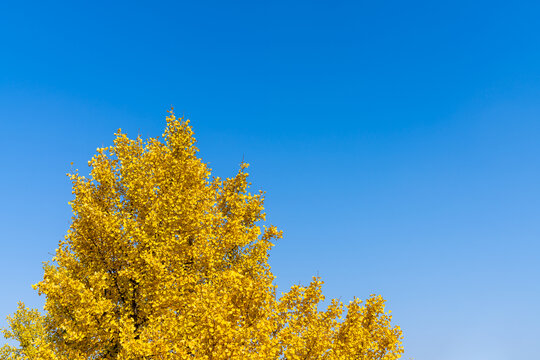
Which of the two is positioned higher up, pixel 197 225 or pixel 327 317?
pixel 197 225

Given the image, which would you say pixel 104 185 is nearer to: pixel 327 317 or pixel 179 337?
pixel 179 337

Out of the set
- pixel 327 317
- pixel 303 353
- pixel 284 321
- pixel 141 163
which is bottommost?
pixel 303 353

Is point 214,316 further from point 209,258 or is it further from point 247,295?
point 209,258

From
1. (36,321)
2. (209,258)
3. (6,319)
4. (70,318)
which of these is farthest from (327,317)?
(6,319)

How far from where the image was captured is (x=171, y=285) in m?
15.1

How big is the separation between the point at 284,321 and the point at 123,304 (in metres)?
6.96

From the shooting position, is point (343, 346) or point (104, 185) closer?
point (343, 346)

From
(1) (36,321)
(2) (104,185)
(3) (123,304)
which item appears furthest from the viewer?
(1) (36,321)

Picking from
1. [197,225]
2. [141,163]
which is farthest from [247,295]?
[141,163]

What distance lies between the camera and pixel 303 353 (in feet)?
45.9

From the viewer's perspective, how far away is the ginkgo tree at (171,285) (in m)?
12.7

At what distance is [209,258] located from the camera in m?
16.5

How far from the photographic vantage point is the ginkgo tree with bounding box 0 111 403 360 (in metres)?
12.7

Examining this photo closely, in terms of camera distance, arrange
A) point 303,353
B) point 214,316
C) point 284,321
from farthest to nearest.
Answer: point 284,321 → point 303,353 → point 214,316
